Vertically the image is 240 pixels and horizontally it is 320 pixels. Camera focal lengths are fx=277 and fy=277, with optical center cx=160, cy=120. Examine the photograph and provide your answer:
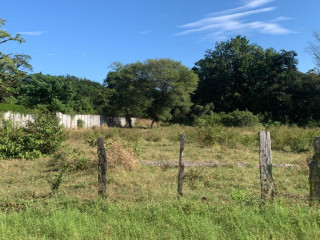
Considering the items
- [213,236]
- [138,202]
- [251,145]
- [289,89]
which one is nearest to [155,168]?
[138,202]

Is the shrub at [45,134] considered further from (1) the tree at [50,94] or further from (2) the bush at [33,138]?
(1) the tree at [50,94]

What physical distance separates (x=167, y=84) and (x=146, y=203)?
29.5 m

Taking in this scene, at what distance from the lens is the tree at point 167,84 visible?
109 ft

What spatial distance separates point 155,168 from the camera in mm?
7980

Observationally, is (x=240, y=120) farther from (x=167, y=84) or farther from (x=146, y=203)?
(x=146, y=203)

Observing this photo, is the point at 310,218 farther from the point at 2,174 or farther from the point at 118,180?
the point at 2,174

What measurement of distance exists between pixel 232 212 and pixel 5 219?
3387mm

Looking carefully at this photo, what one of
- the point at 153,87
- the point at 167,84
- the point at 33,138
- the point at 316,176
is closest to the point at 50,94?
the point at 153,87

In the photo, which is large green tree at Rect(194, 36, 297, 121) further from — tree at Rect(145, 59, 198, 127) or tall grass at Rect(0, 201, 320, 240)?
tall grass at Rect(0, 201, 320, 240)

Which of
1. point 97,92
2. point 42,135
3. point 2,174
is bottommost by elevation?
point 2,174

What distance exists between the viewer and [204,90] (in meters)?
44.2

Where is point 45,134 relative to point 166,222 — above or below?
above

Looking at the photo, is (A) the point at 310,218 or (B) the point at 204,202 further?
(B) the point at 204,202

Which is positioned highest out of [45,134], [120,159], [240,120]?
[240,120]
